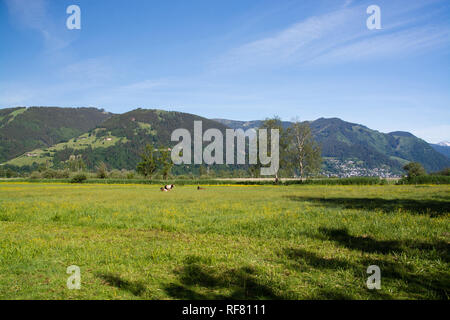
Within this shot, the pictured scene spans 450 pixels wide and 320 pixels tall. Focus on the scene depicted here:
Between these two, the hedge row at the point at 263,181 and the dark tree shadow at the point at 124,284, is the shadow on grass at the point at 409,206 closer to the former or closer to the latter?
the dark tree shadow at the point at 124,284

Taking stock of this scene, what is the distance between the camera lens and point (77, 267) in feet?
24.5

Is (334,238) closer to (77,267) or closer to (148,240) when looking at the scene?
(148,240)

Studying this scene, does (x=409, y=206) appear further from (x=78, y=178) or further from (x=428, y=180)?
(x=78, y=178)

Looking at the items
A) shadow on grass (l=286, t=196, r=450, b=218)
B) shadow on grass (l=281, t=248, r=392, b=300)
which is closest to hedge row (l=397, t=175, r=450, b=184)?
shadow on grass (l=286, t=196, r=450, b=218)

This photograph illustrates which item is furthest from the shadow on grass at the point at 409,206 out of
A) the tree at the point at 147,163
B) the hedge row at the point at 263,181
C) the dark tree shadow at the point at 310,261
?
the tree at the point at 147,163

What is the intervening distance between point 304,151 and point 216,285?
79786 mm

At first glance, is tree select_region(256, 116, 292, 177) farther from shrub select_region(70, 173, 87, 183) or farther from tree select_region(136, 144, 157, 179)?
shrub select_region(70, 173, 87, 183)

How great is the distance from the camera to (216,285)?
6414 millimetres

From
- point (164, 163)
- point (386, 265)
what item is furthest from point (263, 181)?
point (386, 265)

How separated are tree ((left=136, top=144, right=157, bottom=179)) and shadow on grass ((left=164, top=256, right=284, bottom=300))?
9692cm

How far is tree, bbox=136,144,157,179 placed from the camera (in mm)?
101188
